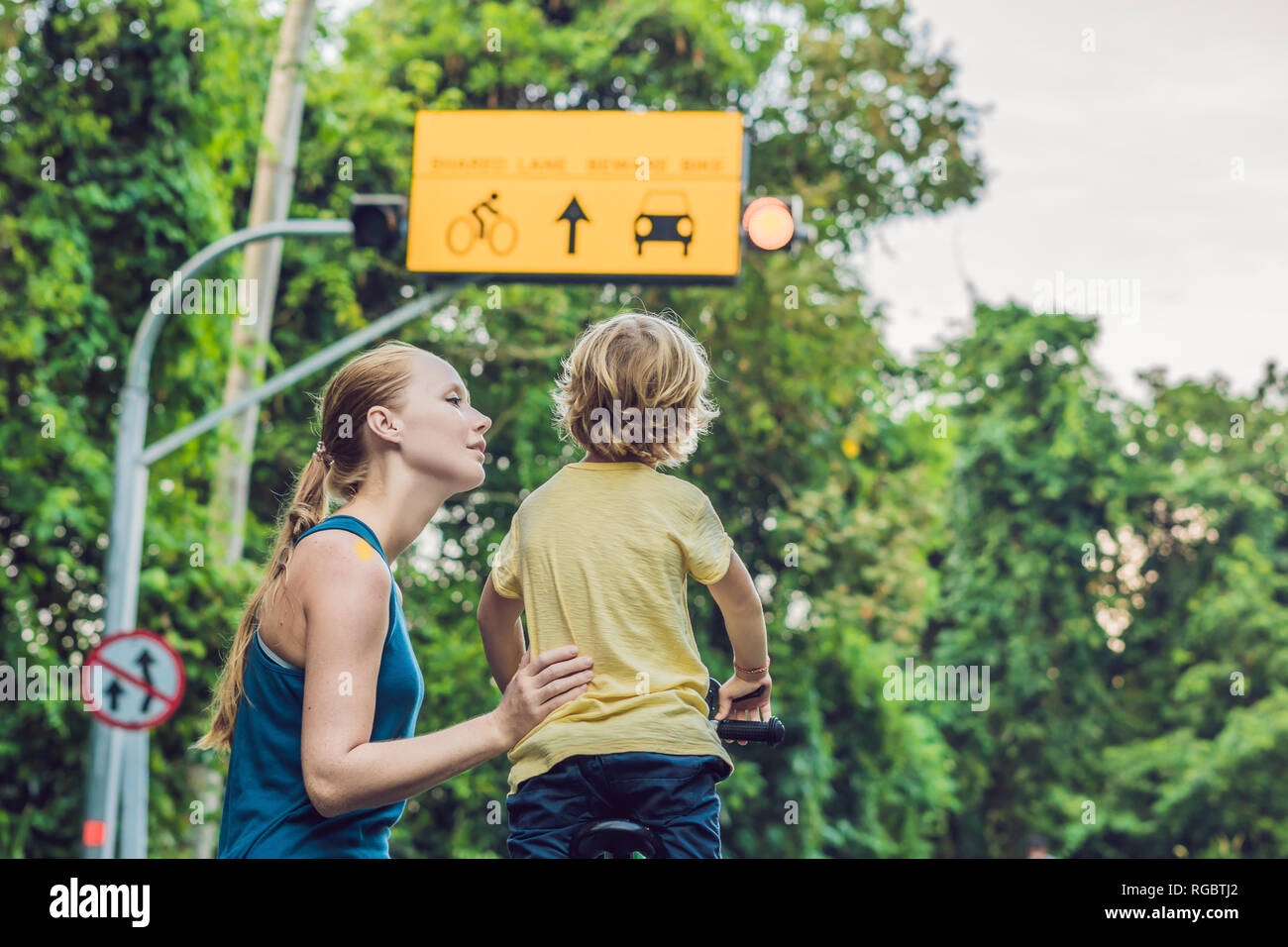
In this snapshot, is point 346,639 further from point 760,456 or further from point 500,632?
point 760,456

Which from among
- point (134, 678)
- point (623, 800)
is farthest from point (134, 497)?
point (623, 800)

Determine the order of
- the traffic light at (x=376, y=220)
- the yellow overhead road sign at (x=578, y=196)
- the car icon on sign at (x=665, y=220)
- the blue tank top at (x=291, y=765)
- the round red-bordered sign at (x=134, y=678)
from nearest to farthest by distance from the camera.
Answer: the blue tank top at (x=291, y=765), the yellow overhead road sign at (x=578, y=196), the car icon on sign at (x=665, y=220), the traffic light at (x=376, y=220), the round red-bordered sign at (x=134, y=678)

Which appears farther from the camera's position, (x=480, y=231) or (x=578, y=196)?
(x=578, y=196)

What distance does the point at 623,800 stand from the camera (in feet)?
5.98

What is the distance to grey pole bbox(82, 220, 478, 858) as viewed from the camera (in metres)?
8.05

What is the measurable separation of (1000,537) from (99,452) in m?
22.0

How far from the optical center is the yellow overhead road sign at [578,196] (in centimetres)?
416

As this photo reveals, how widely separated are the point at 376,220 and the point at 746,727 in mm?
5963

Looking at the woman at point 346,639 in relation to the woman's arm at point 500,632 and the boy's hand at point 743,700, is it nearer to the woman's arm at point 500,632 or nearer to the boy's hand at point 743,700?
the woman's arm at point 500,632

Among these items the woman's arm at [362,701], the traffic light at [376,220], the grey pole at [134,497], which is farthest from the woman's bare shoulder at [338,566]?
the grey pole at [134,497]

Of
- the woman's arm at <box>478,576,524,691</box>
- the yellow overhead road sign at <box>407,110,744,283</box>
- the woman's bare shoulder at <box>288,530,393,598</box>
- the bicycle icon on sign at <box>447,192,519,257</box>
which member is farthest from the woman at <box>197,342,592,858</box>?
the bicycle icon on sign at <box>447,192,519,257</box>

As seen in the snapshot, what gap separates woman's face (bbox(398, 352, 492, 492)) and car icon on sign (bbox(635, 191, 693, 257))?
13.0ft

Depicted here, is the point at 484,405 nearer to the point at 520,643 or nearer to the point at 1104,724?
the point at 520,643

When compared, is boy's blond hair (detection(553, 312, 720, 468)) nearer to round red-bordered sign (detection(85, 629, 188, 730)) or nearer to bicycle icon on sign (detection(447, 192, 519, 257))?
bicycle icon on sign (detection(447, 192, 519, 257))
